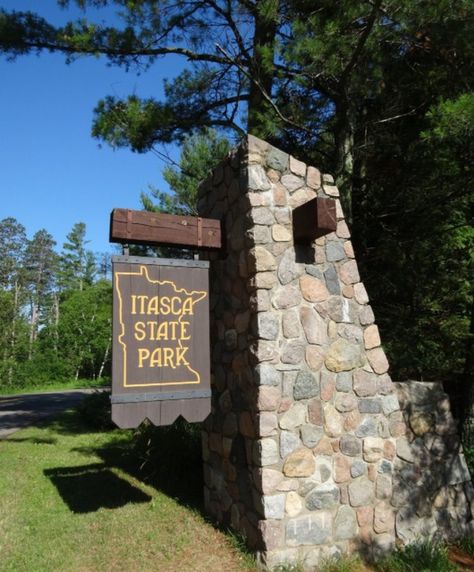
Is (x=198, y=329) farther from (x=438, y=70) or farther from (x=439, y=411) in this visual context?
(x=438, y=70)

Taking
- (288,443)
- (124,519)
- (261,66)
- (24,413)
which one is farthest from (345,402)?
(24,413)

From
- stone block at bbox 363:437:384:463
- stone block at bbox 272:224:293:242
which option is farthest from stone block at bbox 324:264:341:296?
stone block at bbox 363:437:384:463

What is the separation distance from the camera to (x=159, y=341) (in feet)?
12.4

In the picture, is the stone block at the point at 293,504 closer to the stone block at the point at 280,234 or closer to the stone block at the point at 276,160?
the stone block at the point at 280,234

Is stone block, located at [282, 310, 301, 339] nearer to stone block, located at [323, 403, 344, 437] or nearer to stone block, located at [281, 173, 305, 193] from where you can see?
stone block, located at [323, 403, 344, 437]

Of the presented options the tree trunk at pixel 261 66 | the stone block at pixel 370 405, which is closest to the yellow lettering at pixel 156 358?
the stone block at pixel 370 405

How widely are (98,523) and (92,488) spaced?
1.04 metres

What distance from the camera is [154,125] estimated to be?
→ 629 cm

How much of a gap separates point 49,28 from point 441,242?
5.82m

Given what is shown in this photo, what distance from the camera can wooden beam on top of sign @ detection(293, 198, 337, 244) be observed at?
12.5ft

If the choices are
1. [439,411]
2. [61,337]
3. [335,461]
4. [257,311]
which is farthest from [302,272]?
[61,337]

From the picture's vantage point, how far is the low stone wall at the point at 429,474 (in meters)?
4.24

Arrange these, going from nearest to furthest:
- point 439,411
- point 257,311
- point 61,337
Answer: point 257,311
point 439,411
point 61,337

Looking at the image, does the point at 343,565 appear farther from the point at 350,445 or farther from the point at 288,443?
the point at 288,443
